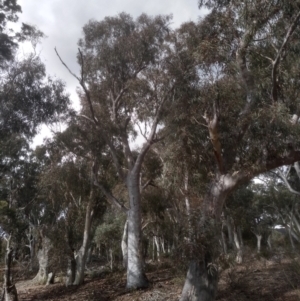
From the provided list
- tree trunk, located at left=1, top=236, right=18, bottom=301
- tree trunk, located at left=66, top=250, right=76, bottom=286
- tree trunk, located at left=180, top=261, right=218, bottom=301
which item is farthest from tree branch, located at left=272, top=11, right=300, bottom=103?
tree trunk, located at left=66, top=250, right=76, bottom=286

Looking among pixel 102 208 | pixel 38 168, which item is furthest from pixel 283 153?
pixel 38 168

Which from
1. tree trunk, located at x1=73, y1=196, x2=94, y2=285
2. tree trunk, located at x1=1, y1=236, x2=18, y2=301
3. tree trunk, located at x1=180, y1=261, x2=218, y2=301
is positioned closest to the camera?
tree trunk, located at x1=180, y1=261, x2=218, y2=301

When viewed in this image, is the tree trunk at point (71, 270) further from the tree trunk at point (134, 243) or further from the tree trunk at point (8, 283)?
the tree trunk at point (8, 283)

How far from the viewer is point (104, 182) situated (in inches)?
623

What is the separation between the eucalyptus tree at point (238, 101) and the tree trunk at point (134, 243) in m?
3.56

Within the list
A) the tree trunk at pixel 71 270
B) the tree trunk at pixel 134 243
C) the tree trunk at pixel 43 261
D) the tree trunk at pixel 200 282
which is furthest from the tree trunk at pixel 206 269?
the tree trunk at pixel 43 261

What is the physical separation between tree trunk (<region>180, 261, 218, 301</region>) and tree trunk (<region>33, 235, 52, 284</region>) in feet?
30.3

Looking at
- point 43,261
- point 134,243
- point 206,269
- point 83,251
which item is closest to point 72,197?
point 83,251

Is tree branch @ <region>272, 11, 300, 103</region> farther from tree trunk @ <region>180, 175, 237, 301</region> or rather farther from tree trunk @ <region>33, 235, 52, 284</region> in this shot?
tree trunk @ <region>33, 235, 52, 284</region>

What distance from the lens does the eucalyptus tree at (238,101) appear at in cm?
832

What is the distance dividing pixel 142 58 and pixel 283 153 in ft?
23.0

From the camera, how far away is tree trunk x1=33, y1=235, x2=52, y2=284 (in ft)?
52.6

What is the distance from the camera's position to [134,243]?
12.5m

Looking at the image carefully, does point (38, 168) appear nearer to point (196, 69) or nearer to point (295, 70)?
point (196, 69)
